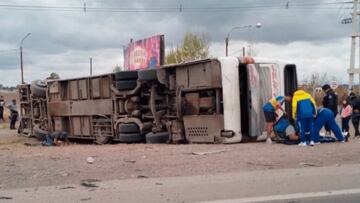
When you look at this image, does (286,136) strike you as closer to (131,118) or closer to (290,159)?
(290,159)

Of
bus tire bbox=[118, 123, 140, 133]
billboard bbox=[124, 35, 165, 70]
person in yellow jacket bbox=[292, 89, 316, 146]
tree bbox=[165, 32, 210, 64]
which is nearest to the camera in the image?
person in yellow jacket bbox=[292, 89, 316, 146]

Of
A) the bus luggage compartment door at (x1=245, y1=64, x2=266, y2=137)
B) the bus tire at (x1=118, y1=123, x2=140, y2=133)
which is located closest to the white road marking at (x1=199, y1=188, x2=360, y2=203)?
the bus luggage compartment door at (x1=245, y1=64, x2=266, y2=137)

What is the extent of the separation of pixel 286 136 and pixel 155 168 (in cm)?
475

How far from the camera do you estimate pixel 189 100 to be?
13992mm

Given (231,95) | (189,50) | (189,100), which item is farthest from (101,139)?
(189,50)

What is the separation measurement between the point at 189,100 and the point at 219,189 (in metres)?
6.21

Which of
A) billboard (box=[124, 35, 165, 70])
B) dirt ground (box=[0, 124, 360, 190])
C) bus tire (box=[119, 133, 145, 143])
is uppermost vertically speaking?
billboard (box=[124, 35, 165, 70])

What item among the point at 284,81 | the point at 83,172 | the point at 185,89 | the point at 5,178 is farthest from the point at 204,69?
the point at 5,178

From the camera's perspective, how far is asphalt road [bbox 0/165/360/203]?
7.38 metres

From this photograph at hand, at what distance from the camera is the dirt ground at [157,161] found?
9.27m

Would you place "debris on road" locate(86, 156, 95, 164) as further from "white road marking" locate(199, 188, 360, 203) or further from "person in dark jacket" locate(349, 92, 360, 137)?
"person in dark jacket" locate(349, 92, 360, 137)

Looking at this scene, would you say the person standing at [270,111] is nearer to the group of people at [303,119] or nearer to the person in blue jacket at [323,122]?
Answer: the group of people at [303,119]

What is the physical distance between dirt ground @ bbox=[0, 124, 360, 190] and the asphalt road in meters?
0.55

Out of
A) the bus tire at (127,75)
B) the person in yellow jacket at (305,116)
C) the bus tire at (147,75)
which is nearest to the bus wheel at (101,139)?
the bus tire at (127,75)
